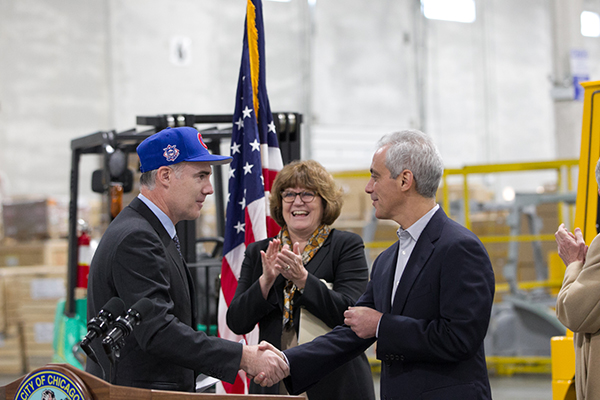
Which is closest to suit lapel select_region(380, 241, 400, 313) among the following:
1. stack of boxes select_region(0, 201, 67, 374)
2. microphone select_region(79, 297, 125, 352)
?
microphone select_region(79, 297, 125, 352)

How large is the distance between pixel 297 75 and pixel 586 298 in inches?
459

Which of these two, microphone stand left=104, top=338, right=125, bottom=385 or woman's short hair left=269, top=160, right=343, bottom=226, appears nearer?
microphone stand left=104, top=338, right=125, bottom=385

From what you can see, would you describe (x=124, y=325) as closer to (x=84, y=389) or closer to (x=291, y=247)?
(x=84, y=389)

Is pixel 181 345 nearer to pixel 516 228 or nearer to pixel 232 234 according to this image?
pixel 232 234

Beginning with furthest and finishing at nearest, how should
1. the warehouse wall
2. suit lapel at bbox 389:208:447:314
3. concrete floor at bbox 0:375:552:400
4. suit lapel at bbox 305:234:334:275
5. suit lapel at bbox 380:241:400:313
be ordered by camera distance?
1. the warehouse wall
2. concrete floor at bbox 0:375:552:400
3. suit lapel at bbox 305:234:334:275
4. suit lapel at bbox 380:241:400:313
5. suit lapel at bbox 389:208:447:314

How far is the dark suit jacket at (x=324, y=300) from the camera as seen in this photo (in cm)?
294

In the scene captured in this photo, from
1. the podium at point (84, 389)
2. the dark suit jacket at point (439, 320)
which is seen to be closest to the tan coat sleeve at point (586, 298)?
the dark suit jacket at point (439, 320)

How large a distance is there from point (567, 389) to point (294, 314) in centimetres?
127

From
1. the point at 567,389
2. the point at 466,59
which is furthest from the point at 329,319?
the point at 466,59

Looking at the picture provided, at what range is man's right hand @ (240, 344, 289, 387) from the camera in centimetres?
253

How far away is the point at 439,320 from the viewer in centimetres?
225

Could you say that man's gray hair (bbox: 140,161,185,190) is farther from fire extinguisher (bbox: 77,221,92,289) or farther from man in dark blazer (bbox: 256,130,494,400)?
fire extinguisher (bbox: 77,221,92,289)

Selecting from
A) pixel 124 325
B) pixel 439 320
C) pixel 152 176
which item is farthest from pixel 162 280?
pixel 439 320

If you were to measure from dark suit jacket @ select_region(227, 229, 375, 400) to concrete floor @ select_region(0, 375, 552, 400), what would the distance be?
4439 mm
